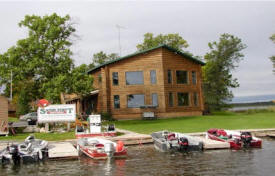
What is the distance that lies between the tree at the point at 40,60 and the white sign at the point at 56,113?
5.28m

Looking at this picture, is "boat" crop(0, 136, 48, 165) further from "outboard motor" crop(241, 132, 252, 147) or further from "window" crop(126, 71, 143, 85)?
"window" crop(126, 71, 143, 85)

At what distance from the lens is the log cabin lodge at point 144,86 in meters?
36.2

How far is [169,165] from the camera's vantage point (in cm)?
1344

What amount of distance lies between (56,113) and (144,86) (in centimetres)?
1403

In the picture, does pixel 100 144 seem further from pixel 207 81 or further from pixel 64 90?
pixel 207 81

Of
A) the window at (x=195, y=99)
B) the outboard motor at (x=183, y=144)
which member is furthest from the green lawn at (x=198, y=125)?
the window at (x=195, y=99)

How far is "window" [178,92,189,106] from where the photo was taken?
37.7m

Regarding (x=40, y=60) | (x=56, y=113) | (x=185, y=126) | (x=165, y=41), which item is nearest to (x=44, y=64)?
(x=40, y=60)

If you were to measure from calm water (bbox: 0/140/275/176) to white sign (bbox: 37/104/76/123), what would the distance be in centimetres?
917

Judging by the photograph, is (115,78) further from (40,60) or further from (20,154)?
(20,154)

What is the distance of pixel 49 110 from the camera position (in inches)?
971

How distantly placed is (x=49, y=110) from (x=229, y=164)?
15765 mm

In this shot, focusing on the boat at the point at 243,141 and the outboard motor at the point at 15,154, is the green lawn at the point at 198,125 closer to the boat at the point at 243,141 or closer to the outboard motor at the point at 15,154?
the boat at the point at 243,141

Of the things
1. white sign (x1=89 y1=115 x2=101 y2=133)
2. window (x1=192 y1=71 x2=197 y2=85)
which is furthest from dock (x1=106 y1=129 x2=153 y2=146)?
window (x1=192 y1=71 x2=197 y2=85)
